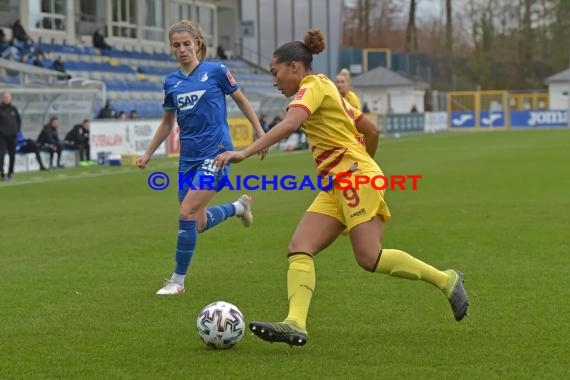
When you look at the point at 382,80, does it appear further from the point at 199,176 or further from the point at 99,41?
the point at 199,176

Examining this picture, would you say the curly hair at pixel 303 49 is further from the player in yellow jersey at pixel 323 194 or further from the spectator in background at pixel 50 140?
the spectator in background at pixel 50 140

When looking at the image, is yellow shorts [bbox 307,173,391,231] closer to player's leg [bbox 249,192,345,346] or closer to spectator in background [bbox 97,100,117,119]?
player's leg [bbox 249,192,345,346]

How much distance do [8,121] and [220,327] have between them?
1831 centimetres

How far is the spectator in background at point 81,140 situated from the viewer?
28.7 metres

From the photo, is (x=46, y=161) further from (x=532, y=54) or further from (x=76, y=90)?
(x=532, y=54)

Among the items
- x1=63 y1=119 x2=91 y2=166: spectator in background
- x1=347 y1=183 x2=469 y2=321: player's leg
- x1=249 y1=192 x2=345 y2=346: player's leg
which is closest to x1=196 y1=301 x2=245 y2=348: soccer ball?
x1=249 y1=192 x2=345 y2=346: player's leg

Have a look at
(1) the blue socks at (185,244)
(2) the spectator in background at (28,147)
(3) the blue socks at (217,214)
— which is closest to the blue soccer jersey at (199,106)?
(1) the blue socks at (185,244)

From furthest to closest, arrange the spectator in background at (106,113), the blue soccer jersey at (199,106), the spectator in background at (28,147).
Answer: the spectator in background at (106,113) → the spectator in background at (28,147) → the blue soccer jersey at (199,106)

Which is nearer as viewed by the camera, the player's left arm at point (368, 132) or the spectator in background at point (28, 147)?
the player's left arm at point (368, 132)

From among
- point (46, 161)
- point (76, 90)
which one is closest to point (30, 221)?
point (46, 161)

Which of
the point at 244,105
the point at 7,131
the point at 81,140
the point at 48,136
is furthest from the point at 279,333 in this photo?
the point at 81,140

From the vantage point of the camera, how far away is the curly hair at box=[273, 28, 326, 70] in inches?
240

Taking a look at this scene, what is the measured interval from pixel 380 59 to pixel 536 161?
49.3 m

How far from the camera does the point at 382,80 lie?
67.2 meters
